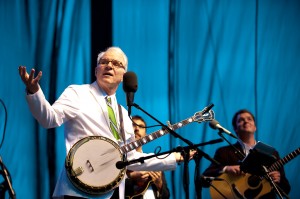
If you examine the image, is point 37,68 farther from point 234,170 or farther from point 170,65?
point 234,170

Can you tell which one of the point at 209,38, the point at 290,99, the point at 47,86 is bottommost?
the point at 290,99

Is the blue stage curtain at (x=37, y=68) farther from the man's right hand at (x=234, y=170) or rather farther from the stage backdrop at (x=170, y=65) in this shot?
the man's right hand at (x=234, y=170)

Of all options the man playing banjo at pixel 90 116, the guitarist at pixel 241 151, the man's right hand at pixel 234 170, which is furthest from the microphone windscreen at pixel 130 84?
the man's right hand at pixel 234 170

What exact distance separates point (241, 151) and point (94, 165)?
189cm

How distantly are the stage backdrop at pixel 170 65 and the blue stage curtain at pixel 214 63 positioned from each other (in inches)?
0.4

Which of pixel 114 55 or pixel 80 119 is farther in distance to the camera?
pixel 114 55

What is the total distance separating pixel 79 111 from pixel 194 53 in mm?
2314

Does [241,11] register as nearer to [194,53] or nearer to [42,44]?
[194,53]

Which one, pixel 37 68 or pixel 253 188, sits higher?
pixel 37 68

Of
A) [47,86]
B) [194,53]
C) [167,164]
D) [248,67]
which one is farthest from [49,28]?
[248,67]

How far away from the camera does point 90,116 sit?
313cm

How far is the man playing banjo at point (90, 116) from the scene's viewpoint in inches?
113

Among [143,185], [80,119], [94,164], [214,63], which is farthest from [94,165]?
[214,63]

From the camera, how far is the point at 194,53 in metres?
5.18
